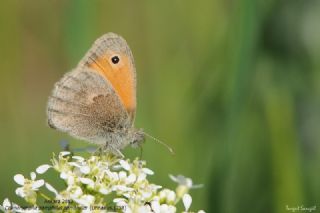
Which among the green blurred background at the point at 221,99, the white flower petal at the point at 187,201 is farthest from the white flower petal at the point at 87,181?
the green blurred background at the point at 221,99

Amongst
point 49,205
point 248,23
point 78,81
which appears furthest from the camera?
point 78,81

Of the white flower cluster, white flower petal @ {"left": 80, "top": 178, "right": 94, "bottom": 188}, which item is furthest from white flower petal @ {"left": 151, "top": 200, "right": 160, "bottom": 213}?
white flower petal @ {"left": 80, "top": 178, "right": 94, "bottom": 188}

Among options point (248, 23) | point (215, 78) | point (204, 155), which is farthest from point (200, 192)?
point (248, 23)

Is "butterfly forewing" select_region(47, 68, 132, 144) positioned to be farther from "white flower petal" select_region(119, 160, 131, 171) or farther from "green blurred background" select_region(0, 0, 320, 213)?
"white flower petal" select_region(119, 160, 131, 171)

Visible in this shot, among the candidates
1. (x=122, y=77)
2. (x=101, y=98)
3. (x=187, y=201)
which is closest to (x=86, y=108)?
(x=101, y=98)

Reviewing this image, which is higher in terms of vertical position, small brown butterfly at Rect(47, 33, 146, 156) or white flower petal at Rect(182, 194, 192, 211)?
small brown butterfly at Rect(47, 33, 146, 156)

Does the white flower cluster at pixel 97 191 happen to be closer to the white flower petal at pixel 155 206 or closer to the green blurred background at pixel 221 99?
the white flower petal at pixel 155 206

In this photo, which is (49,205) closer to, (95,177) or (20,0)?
(95,177)
